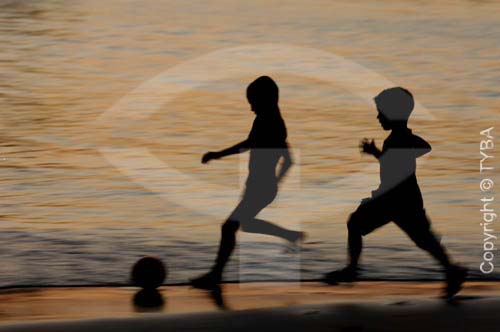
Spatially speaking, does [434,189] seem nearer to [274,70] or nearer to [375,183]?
[375,183]

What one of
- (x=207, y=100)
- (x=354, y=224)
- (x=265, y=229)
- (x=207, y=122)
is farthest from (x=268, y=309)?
(x=207, y=100)

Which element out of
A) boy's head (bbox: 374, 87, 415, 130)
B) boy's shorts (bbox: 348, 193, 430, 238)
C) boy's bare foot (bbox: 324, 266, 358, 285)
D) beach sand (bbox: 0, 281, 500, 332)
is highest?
boy's head (bbox: 374, 87, 415, 130)

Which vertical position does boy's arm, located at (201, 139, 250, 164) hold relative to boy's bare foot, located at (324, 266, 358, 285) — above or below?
above

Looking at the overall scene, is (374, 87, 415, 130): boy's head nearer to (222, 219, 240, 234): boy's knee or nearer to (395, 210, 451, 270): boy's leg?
(395, 210, 451, 270): boy's leg

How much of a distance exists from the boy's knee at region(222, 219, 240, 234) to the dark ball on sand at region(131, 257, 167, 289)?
1.76ft

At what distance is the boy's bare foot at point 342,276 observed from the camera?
27.9 feet

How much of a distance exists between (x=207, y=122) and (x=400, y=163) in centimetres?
1010

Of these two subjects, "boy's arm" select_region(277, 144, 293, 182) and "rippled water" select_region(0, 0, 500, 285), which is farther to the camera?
"rippled water" select_region(0, 0, 500, 285)

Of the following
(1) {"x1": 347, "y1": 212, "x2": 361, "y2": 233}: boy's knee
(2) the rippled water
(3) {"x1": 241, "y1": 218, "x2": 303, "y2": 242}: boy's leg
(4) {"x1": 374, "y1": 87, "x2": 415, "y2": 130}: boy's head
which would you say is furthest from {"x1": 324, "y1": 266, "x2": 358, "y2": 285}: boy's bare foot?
(4) {"x1": 374, "y1": 87, "x2": 415, "y2": 130}: boy's head

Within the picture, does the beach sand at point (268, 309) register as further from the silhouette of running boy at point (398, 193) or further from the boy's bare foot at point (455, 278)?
the silhouette of running boy at point (398, 193)

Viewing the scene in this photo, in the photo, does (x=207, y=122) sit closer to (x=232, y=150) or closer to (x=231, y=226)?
(x=231, y=226)

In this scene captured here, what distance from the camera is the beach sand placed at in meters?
7.06

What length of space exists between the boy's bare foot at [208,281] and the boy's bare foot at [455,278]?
1.61 meters

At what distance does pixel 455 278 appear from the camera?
27.2ft
